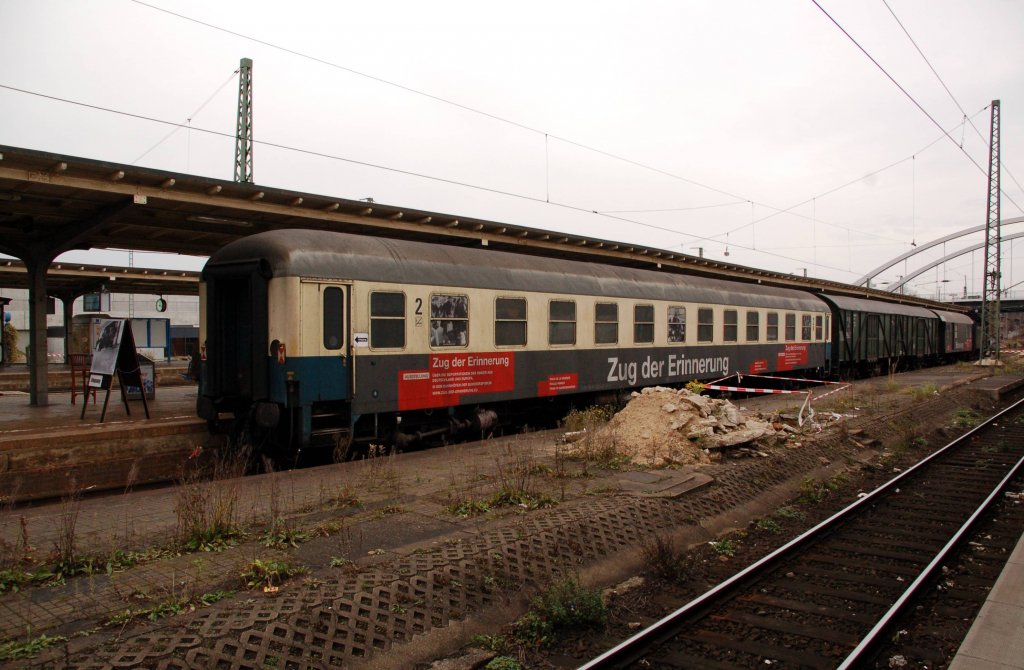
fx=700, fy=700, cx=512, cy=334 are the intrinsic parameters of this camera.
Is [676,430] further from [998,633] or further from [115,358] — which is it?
[115,358]

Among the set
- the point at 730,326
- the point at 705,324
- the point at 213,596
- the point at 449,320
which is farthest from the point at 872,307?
the point at 213,596

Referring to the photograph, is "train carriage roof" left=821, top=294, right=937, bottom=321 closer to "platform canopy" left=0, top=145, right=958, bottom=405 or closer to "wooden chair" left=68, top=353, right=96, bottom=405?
"platform canopy" left=0, top=145, right=958, bottom=405

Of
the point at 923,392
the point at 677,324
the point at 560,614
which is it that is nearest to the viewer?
the point at 560,614

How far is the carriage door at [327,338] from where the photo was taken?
374 inches

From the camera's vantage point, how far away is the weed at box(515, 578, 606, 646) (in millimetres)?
4848

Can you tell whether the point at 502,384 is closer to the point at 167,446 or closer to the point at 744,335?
the point at 167,446

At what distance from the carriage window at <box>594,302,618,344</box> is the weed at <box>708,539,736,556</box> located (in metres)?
7.76

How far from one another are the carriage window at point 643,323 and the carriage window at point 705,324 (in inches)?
91.4

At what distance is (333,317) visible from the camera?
978 cm

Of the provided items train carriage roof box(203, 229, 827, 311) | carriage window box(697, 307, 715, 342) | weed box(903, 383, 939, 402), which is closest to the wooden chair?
train carriage roof box(203, 229, 827, 311)

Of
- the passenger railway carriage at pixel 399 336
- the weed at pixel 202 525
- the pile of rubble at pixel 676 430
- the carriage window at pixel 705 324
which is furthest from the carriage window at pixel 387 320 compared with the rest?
the carriage window at pixel 705 324

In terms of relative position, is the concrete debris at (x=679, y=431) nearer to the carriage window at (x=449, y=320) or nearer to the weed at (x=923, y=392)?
the carriage window at (x=449, y=320)

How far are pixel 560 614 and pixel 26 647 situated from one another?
316cm

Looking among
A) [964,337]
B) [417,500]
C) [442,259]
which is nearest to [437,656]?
[417,500]
